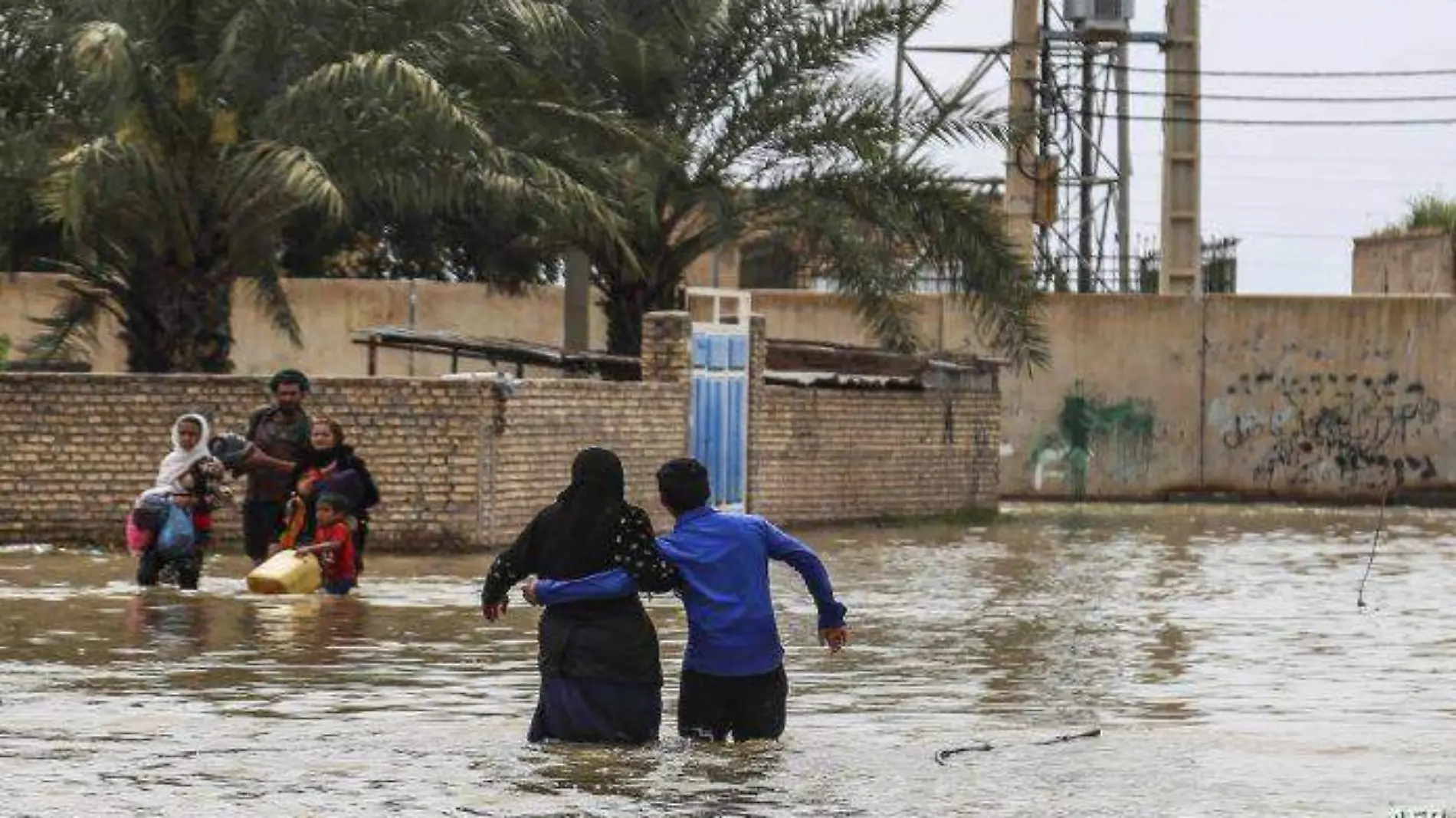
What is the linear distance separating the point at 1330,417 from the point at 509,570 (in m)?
31.8

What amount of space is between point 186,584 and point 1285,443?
24.0 metres

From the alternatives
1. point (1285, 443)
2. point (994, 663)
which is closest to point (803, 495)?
point (1285, 443)

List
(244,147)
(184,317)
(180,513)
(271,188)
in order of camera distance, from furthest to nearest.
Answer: (184,317) < (244,147) < (271,188) < (180,513)

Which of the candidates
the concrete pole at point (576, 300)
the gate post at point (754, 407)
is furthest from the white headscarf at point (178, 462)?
the concrete pole at point (576, 300)

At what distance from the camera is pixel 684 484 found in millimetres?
11820

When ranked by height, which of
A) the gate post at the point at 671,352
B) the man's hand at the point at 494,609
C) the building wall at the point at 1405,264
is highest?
the building wall at the point at 1405,264

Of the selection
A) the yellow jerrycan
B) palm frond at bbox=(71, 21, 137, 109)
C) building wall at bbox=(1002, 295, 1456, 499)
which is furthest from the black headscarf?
building wall at bbox=(1002, 295, 1456, 499)

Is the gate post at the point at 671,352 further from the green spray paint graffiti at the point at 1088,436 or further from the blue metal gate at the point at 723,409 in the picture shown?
the green spray paint graffiti at the point at 1088,436

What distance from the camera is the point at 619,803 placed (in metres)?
10.7

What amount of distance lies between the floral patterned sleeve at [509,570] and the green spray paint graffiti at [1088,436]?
30.8 meters

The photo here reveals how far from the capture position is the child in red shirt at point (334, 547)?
65.1 feet

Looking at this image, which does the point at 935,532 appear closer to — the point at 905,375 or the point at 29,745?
the point at 905,375

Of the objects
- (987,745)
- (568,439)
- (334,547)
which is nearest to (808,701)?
(987,745)

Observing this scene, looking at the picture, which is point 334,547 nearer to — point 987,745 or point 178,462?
point 178,462
